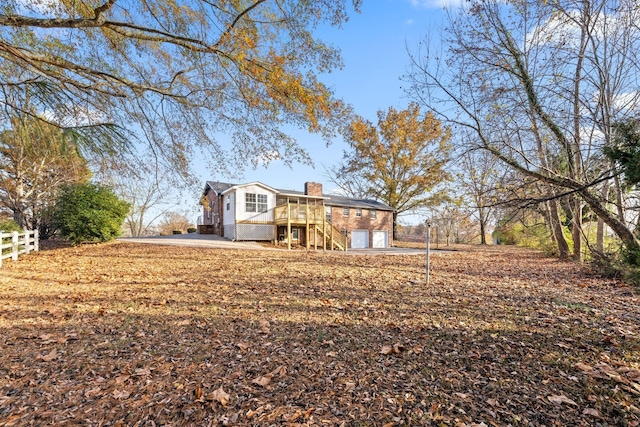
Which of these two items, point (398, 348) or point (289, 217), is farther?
point (289, 217)

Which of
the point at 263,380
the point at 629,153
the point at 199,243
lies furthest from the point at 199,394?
the point at 199,243

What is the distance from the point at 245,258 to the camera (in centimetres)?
1071

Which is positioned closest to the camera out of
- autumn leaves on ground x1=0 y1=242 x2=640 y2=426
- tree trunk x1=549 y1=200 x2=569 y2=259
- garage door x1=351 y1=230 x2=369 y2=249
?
autumn leaves on ground x1=0 y1=242 x2=640 y2=426

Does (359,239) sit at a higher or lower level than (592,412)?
higher

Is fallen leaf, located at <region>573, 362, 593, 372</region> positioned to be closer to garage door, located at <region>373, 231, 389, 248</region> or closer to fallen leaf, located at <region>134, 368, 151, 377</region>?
fallen leaf, located at <region>134, 368, 151, 377</region>

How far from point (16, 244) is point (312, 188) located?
52.8ft

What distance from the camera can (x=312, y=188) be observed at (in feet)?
74.0

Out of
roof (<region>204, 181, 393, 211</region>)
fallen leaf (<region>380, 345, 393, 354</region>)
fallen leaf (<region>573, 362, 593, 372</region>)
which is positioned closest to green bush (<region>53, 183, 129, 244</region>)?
roof (<region>204, 181, 393, 211</region>)

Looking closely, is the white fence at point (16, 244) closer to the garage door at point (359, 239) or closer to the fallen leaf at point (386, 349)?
the fallen leaf at point (386, 349)

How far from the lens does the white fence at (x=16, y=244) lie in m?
9.22

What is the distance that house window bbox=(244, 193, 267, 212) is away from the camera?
64.1 ft

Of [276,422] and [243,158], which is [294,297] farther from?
[243,158]

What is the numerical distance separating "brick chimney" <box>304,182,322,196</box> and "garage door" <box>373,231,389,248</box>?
634 cm

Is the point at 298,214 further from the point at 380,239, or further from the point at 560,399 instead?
the point at 560,399
